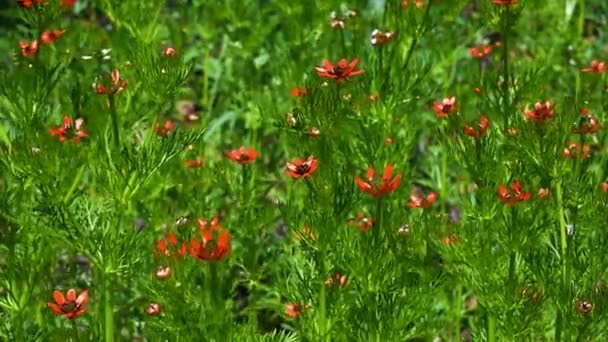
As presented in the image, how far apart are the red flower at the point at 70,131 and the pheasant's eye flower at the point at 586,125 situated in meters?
1.09

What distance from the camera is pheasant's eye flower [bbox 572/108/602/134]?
7.54 feet

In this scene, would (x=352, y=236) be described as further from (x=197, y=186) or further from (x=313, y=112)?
(x=197, y=186)

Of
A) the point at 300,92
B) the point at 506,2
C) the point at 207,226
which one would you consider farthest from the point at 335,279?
the point at 506,2

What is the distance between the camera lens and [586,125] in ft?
7.60

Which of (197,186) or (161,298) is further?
(197,186)

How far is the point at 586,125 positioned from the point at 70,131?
1.14m

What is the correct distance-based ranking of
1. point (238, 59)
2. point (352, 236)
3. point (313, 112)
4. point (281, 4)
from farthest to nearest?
point (238, 59) → point (281, 4) → point (352, 236) → point (313, 112)

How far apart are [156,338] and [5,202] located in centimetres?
49

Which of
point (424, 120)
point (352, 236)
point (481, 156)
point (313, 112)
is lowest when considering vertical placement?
point (424, 120)

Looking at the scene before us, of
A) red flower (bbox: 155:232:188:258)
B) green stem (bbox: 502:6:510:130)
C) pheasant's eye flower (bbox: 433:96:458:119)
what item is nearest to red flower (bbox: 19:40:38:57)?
red flower (bbox: 155:232:188:258)

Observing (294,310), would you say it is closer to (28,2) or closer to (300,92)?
(300,92)

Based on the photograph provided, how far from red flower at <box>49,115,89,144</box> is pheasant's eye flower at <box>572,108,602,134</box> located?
3.59ft

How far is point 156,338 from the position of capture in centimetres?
212

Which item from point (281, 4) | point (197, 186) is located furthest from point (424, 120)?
point (197, 186)
